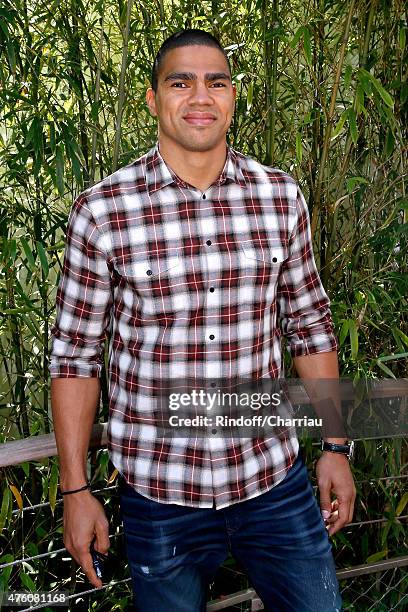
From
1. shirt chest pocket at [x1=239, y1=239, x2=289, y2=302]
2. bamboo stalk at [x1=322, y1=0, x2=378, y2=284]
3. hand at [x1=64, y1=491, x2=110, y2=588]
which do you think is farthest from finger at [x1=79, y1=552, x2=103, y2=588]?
bamboo stalk at [x1=322, y1=0, x2=378, y2=284]

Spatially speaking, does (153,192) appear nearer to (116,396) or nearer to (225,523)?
(116,396)

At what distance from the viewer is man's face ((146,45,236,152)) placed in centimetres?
170

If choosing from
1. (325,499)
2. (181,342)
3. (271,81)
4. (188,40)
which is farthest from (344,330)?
(188,40)

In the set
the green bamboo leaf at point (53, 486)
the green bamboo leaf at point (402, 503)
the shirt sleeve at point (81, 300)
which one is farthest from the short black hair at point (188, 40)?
the green bamboo leaf at point (402, 503)

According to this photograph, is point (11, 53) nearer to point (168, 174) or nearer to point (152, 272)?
point (168, 174)

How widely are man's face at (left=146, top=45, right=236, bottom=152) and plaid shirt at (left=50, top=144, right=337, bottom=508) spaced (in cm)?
8

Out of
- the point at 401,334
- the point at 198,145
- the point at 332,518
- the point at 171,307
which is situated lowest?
the point at 332,518

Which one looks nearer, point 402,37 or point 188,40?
point 188,40

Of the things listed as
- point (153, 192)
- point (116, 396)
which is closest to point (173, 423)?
point (116, 396)

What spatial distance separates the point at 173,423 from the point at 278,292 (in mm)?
401

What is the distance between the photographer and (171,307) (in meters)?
1.70

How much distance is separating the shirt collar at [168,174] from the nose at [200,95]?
144 millimetres

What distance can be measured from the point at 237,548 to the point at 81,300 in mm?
613

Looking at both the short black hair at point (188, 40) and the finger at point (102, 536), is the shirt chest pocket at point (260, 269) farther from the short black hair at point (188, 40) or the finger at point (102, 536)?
the finger at point (102, 536)
